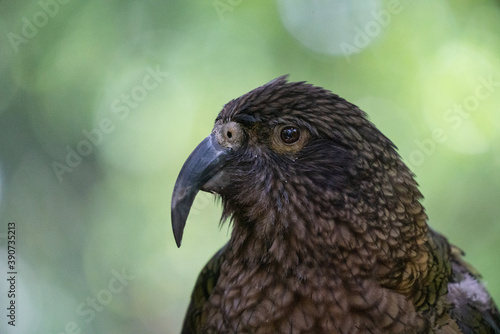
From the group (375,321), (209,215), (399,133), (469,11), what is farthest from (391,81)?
(375,321)

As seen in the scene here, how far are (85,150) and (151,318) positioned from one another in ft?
8.14

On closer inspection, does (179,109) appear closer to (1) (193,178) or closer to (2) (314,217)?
(1) (193,178)

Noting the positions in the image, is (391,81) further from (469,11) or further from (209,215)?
(209,215)

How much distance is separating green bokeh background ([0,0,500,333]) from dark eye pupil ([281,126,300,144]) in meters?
3.13

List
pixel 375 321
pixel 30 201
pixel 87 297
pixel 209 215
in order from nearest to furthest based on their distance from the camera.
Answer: pixel 375 321 → pixel 30 201 → pixel 87 297 → pixel 209 215

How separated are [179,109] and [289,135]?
3804mm

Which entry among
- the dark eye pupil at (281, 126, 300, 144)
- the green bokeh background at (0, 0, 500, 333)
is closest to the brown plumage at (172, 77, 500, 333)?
the dark eye pupil at (281, 126, 300, 144)

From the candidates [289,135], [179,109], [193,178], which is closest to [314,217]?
[289,135]

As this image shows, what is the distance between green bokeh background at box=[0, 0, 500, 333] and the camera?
210 inches

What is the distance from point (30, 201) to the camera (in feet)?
17.3

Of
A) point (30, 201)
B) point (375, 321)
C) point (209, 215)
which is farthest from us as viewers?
point (209, 215)

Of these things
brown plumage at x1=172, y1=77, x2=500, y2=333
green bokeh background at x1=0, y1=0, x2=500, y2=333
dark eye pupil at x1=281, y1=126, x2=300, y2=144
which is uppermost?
green bokeh background at x1=0, y1=0, x2=500, y2=333

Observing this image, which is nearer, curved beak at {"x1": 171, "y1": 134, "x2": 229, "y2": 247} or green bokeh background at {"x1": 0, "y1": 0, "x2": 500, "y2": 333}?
curved beak at {"x1": 171, "y1": 134, "x2": 229, "y2": 247}

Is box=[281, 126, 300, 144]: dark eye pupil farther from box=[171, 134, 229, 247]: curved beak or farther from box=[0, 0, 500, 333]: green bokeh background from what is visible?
box=[0, 0, 500, 333]: green bokeh background
